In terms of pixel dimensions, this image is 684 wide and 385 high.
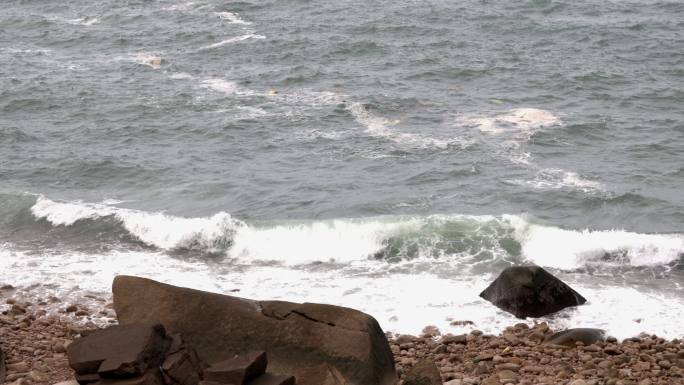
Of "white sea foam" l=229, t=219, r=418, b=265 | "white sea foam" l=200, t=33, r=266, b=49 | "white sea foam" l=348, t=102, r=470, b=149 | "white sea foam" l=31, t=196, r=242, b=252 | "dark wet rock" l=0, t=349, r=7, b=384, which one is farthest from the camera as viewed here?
"white sea foam" l=200, t=33, r=266, b=49

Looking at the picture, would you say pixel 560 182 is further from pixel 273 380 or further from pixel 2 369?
pixel 2 369

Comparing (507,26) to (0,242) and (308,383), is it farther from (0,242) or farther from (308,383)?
(308,383)

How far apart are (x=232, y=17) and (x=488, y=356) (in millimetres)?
34301

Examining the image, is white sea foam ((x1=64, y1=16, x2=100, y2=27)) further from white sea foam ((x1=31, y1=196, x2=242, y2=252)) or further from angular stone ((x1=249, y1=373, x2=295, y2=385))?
angular stone ((x1=249, y1=373, x2=295, y2=385))

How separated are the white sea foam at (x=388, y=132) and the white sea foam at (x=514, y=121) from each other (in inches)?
64.9

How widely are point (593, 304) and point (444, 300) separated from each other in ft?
9.24

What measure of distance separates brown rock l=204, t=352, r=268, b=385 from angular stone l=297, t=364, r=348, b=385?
57 centimetres

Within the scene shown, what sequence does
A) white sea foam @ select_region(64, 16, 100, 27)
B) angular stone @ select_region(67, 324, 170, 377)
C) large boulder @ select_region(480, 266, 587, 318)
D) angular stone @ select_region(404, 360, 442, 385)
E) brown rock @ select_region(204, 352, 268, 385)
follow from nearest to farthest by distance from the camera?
1. brown rock @ select_region(204, 352, 268, 385)
2. angular stone @ select_region(67, 324, 170, 377)
3. angular stone @ select_region(404, 360, 442, 385)
4. large boulder @ select_region(480, 266, 587, 318)
5. white sea foam @ select_region(64, 16, 100, 27)

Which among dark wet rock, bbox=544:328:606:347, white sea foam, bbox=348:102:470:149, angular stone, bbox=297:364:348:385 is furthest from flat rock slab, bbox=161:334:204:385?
white sea foam, bbox=348:102:470:149

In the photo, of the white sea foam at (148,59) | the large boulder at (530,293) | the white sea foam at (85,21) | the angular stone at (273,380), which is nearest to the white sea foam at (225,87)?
the white sea foam at (148,59)

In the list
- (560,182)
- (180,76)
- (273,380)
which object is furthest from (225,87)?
(273,380)

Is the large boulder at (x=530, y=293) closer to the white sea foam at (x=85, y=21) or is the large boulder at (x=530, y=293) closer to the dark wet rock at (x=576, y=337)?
the dark wet rock at (x=576, y=337)

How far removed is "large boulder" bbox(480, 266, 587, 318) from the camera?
61.4 ft

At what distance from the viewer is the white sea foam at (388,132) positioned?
97.3 ft
